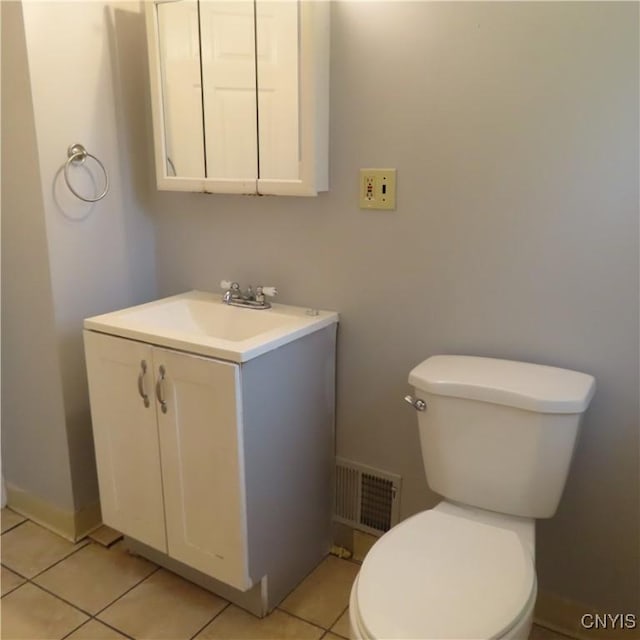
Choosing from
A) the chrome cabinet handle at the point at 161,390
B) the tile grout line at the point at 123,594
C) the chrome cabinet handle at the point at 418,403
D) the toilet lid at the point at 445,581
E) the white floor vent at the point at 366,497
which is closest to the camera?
the toilet lid at the point at 445,581

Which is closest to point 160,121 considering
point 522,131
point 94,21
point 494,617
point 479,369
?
point 94,21

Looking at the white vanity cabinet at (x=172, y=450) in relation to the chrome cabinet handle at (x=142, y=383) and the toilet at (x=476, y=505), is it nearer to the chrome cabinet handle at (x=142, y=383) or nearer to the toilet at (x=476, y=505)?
the chrome cabinet handle at (x=142, y=383)

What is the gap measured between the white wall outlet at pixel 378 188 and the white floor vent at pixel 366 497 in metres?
0.82

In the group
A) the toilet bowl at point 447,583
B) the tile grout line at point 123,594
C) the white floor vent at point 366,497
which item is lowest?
the tile grout line at point 123,594

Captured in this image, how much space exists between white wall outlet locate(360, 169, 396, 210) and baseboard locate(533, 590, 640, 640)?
46.5 inches

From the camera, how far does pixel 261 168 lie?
5.74 feet

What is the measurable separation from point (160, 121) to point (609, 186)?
4.32 feet

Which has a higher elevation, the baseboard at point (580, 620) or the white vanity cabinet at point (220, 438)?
the white vanity cabinet at point (220, 438)

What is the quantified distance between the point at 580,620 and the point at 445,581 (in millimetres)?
689

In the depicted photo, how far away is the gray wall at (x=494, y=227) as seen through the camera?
1.38 meters

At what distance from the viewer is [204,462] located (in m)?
1.58

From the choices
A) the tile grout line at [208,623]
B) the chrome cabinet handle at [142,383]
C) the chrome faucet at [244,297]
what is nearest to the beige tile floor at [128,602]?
the tile grout line at [208,623]

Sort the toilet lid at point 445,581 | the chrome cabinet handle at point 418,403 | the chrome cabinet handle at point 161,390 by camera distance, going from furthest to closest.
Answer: the chrome cabinet handle at point 161,390 < the chrome cabinet handle at point 418,403 < the toilet lid at point 445,581

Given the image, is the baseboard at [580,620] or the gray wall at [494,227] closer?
the gray wall at [494,227]
